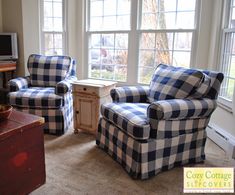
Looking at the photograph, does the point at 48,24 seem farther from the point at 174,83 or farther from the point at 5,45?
the point at 174,83

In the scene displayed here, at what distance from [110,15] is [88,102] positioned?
1713mm

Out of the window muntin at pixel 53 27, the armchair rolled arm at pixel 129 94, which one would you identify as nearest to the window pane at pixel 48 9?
the window muntin at pixel 53 27

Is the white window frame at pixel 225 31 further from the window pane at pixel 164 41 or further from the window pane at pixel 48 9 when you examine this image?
the window pane at pixel 48 9

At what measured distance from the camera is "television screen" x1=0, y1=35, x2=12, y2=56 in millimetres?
3596

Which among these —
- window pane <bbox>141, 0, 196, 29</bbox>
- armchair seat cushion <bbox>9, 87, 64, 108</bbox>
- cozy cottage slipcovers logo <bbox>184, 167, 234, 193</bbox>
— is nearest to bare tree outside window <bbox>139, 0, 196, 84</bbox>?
window pane <bbox>141, 0, 196, 29</bbox>

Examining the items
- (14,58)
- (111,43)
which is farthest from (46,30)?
(111,43)

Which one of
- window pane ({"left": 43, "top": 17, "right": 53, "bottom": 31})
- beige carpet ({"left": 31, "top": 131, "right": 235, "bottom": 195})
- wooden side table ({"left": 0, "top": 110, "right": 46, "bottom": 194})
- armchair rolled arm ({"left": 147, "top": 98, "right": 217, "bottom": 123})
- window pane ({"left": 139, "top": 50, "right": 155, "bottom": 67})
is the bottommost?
beige carpet ({"left": 31, "top": 131, "right": 235, "bottom": 195})

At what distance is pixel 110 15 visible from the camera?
3.69 m

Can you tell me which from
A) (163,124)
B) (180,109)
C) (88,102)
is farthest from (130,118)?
(88,102)

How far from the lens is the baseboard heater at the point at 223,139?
2.33m

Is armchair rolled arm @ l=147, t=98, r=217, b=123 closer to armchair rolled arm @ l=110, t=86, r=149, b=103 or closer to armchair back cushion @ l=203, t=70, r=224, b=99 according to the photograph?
armchair back cushion @ l=203, t=70, r=224, b=99

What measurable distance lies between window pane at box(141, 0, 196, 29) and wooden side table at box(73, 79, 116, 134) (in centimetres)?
123

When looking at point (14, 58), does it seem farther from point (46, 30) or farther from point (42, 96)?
point (42, 96)

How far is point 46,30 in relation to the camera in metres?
3.84
